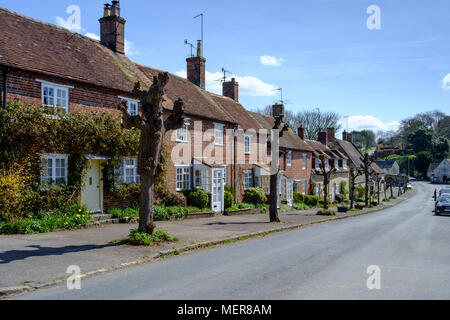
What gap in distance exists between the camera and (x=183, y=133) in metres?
21.4

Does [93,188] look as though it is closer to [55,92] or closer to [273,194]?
[55,92]

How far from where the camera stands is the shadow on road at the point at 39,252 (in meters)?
8.71

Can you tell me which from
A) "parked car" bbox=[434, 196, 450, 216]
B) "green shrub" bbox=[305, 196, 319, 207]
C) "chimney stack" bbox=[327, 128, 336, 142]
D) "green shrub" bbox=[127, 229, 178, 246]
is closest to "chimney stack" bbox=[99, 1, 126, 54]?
"green shrub" bbox=[127, 229, 178, 246]

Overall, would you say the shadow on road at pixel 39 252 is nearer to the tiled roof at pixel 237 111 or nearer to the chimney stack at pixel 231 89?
the tiled roof at pixel 237 111

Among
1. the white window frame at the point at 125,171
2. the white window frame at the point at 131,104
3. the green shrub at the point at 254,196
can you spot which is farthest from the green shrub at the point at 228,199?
the white window frame at the point at 131,104

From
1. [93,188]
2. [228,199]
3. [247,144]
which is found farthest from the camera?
[247,144]

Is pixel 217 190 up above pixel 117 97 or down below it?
below

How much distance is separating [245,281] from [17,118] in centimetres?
1010

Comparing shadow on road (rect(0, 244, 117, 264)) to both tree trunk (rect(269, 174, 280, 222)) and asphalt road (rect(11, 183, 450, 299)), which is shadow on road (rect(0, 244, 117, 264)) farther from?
tree trunk (rect(269, 174, 280, 222))

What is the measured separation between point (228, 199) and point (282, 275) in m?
16.5

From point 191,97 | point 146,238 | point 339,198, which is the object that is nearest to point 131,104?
point 191,97
